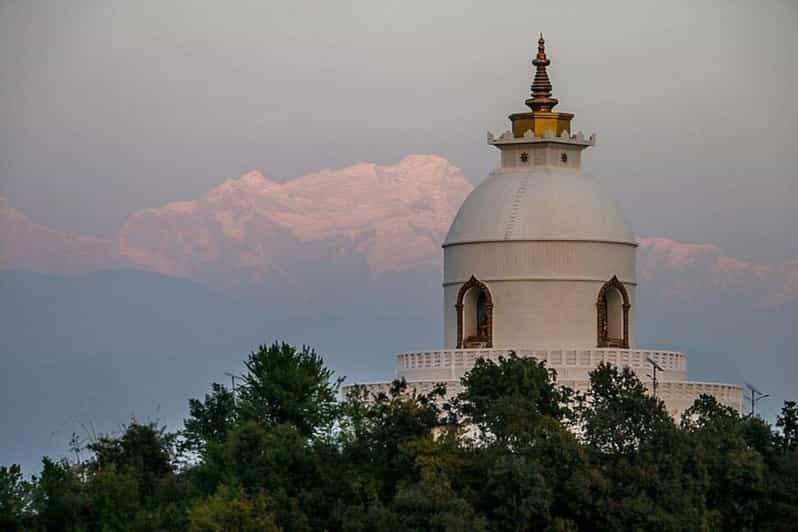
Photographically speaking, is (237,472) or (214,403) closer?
(237,472)

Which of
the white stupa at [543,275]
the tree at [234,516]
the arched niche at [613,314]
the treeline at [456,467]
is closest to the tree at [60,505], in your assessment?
the treeline at [456,467]

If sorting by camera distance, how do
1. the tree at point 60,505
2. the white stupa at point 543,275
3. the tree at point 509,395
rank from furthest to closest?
the white stupa at point 543,275, the tree at point 60,505, the tree at point 509,395

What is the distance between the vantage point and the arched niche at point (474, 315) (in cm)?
9750

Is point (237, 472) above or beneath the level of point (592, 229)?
beneath

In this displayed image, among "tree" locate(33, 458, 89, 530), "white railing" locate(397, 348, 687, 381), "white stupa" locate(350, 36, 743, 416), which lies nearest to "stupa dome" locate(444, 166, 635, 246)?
"white stupa" locate(350, 36, 743, 416)

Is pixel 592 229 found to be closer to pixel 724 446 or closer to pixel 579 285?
pixel 579 285

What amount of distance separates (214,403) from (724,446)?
14.9 meters

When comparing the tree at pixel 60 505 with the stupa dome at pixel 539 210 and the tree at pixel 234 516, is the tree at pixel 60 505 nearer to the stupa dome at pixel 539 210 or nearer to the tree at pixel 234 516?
the tree at pixel 234 516

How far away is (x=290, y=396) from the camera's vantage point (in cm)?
9281

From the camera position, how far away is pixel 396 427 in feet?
296

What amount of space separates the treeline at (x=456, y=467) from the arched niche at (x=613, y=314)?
3.31 meters

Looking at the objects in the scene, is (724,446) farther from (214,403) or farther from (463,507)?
(214,403)

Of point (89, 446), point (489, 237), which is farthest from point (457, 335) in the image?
point (89, 446)

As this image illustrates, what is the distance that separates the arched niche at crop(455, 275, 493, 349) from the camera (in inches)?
3839
